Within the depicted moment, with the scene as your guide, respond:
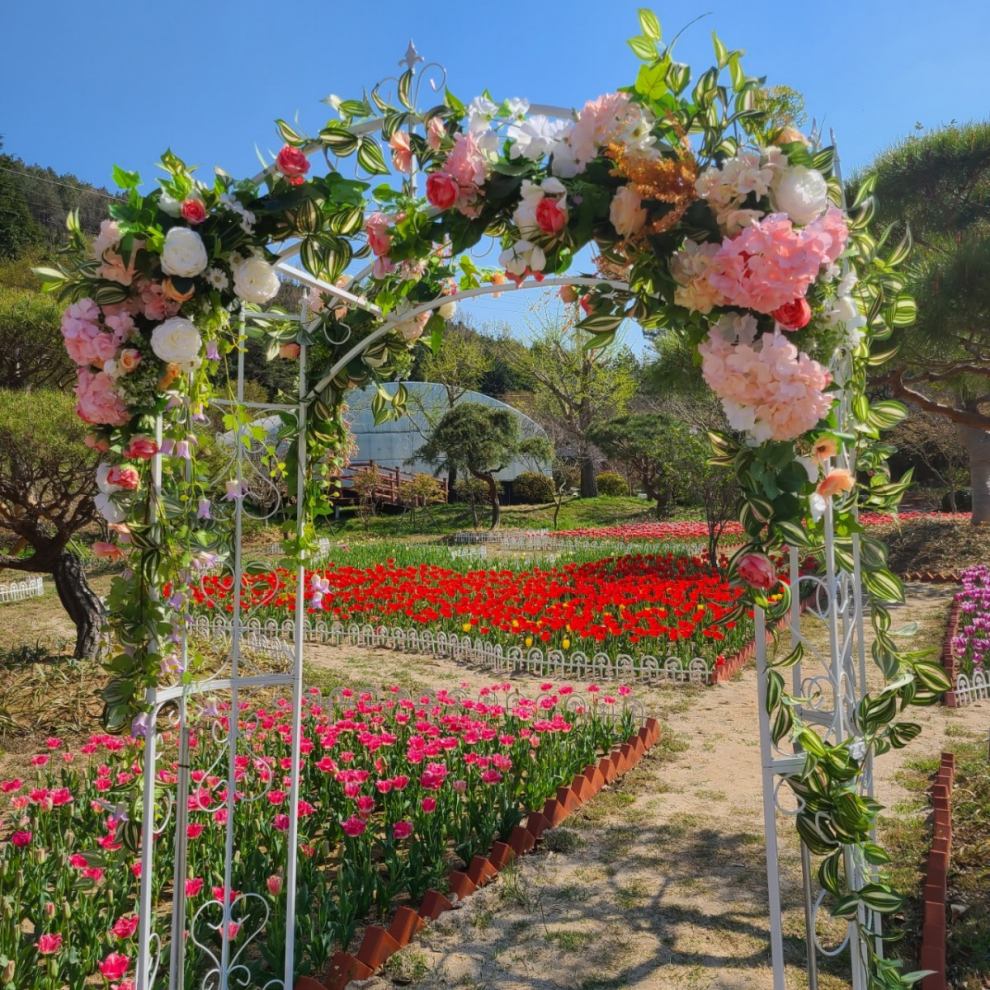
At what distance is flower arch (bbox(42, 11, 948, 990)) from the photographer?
1.75 meters

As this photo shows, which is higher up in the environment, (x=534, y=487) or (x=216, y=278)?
(x=216, y=278)

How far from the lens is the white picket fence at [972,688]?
653 cm

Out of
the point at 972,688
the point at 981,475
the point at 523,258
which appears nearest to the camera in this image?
the point at 523,258

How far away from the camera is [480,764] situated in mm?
4508

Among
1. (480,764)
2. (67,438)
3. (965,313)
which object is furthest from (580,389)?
(480,764)

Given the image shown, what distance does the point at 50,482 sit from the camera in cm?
788

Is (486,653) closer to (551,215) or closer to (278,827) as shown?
(278,827)

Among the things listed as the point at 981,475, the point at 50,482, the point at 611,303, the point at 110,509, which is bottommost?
the point at 110,509

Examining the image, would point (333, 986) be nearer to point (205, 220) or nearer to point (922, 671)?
point (922, 671)

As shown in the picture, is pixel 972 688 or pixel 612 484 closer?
pixel 972 688

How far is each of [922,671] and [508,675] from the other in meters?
6.41

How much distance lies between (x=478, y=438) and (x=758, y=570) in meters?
20.3

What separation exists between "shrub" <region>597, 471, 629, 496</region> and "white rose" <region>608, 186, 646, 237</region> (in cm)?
2967

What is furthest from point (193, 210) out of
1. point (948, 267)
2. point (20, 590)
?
point (20, 590)
